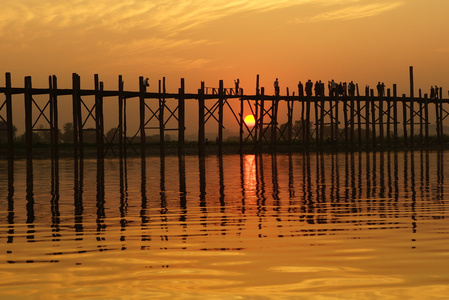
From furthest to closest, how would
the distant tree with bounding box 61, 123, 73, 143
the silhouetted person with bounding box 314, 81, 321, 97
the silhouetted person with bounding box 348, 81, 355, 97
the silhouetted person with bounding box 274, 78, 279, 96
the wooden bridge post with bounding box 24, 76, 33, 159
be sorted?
the distant tree with bounding box 61, 123, 73, 143 < the silhouetted person with bounding box 348, 81, 355, 97 < the silhouetted person with bounding box 314, 81, 321, 97 < the silhouetted person with bounding box 274, 78, 279, 96 < the wooden bridge post with bounding box 24, 76, 33, 159

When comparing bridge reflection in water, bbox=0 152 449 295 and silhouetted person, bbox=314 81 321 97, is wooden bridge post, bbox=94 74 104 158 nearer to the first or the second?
silhouetted person, bbox=314 81 321 97

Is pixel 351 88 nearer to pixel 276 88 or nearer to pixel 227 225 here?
pixel 276 88

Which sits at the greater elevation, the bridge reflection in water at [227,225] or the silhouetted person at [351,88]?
the silhouetted person at [351,88]

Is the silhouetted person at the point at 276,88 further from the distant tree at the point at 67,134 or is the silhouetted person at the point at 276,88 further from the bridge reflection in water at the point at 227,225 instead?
the distant tree at the point at 67,134

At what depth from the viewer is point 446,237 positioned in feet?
26.6

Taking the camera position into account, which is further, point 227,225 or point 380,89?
point 380,89

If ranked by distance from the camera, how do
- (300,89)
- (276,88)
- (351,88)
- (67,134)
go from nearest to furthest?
(276,88), (300,89), (351,88), (67,134)

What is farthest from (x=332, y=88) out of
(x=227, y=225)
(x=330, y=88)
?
(x=227, y=225)

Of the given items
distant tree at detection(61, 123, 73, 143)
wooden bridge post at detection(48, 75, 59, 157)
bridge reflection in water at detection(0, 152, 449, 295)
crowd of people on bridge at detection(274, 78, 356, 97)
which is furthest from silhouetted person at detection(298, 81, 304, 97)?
distant tree at detection(61, 123, 73, 143)

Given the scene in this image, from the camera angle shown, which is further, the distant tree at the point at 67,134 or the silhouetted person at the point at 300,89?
the distant tree at the point at 67,134

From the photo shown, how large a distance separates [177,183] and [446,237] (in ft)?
37.0

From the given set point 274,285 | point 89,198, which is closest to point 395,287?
point 274,285

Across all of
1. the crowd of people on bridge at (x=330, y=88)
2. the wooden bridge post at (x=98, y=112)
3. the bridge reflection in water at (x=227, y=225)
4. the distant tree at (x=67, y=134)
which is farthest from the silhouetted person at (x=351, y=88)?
the distant tree at (x=67, y=134)

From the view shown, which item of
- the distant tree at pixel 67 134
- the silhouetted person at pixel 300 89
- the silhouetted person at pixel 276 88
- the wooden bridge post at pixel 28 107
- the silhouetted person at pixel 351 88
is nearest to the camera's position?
the wooden bridge post at pixel 28 107
